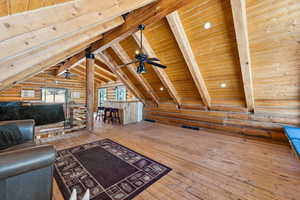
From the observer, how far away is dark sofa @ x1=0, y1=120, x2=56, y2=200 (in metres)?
0.97

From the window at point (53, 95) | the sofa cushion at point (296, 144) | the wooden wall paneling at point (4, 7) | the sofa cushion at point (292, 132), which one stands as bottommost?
the sofa cushion at point (296, 144)

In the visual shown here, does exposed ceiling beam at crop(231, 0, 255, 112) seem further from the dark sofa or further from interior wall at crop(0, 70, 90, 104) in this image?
interior wall at crop(0, 70, 90, 104)

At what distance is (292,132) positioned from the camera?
3102 mm

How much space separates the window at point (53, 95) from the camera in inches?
337

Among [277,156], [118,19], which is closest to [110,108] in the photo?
[118,19]

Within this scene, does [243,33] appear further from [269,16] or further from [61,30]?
[61,30]

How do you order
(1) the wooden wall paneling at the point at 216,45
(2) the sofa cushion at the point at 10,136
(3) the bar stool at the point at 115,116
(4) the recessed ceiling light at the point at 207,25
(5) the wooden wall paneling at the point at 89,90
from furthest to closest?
(3) the bar stool at the point at 115,116, (5) the wooden wall paneling at the point at 89,90, (4) the recessed ceiling light at the point at 207,25, (1) the wooden wall paneling at the point at 216,45, (2) the sofa cushion at the point at 10,136

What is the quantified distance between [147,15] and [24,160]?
10.3 feet

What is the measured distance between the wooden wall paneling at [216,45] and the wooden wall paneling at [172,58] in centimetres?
52

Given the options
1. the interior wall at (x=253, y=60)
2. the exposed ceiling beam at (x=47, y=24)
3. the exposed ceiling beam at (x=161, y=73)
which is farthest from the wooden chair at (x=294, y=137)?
the exposed ceiling beam at (x=47, y=24)

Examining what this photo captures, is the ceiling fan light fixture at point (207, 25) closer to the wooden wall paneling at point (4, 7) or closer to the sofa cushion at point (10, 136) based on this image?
the wooden wall paneling at point (4, 7)

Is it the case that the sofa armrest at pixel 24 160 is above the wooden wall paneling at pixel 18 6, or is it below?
below

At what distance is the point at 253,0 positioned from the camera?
2305mm

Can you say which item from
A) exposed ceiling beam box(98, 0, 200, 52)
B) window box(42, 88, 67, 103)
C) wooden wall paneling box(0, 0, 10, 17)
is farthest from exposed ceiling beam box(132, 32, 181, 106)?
window box(42, 88, 67, 103)
